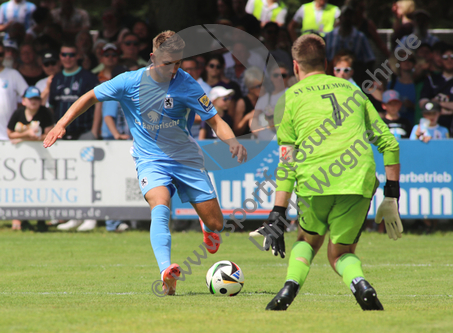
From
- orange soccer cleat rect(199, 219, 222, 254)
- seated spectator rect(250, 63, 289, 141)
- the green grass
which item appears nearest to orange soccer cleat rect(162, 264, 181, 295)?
the green grass

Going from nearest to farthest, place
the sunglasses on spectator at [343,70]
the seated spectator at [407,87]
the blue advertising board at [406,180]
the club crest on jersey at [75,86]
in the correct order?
the sunglasses on spectator at [343,70] → the blue advertising board at [406,180] → the club crest on jersey at [75,86] → the seated spectator at [407,87]

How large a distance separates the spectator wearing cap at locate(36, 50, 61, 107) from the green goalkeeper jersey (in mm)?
8950

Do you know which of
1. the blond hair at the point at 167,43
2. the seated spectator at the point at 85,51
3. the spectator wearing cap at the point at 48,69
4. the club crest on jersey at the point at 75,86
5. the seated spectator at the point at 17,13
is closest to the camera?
the blond hair at the point at 167,43

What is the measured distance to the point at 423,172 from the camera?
11.6 meters

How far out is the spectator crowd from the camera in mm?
12117

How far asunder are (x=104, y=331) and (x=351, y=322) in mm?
1688

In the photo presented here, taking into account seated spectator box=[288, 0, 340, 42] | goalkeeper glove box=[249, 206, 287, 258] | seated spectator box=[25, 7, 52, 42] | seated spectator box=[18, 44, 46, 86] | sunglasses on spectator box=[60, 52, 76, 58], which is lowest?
goalkeeper glove box=[249, 206, 287, 258]

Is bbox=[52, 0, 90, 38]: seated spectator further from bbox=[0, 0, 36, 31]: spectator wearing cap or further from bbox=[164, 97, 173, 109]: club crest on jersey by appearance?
bbox=[164, 97, 173, 109]: club crest on jersey

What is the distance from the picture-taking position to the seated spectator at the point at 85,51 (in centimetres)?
1389

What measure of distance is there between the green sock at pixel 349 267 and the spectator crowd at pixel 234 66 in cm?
682

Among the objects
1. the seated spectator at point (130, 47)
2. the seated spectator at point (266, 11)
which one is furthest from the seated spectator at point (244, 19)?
the seated spectator at point (130, 47)

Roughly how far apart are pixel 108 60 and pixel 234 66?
8.53 feet

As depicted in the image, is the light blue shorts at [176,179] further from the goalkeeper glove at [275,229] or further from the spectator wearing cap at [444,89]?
the spectator wearing cap at [444,89]

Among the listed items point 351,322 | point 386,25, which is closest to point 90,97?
point 351,322
